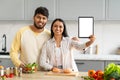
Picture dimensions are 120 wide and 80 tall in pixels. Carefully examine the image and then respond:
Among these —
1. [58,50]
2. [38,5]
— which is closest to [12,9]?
[38,5]

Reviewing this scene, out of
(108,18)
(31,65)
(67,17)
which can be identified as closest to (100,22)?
(108,18)

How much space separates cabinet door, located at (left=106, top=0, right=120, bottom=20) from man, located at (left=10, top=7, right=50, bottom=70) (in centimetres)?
156

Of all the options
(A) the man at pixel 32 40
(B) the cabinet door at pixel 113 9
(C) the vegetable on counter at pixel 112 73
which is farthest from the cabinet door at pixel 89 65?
(C) the vegetable on counter at pixel 112 73

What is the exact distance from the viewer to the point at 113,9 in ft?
13.3

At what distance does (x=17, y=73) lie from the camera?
247cm

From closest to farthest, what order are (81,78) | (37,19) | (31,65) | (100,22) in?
1. (81,78)
2. (31,65)
3. (37,19)
4. (100,22)

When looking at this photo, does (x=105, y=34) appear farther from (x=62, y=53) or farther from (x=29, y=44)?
(x=29, y=44)

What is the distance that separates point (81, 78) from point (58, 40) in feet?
2.04

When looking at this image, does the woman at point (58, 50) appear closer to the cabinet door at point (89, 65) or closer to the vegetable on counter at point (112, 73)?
the vegetable on counter at point (112, 73)

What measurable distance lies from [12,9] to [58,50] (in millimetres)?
1748

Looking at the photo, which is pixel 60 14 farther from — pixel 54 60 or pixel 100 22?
pixel 54 60

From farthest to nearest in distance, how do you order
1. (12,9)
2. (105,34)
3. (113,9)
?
(105,34) → (12,9) → (113,9)

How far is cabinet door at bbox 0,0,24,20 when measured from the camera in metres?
4.17

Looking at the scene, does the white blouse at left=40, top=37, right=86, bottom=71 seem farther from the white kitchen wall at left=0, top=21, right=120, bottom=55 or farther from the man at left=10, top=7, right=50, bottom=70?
the white kitchen wall at left=0, top=21, right=120, bottom=55
